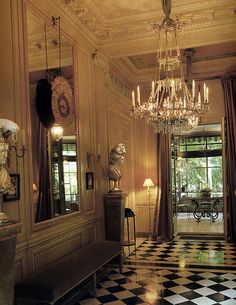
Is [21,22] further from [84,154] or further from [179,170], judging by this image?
[179,170]

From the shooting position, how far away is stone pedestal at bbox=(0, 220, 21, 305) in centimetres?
250

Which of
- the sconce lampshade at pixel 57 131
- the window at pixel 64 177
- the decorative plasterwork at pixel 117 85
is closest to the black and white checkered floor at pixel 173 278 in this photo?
the window at pixel 64 177

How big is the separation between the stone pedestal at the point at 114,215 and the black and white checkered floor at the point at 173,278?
22.2 inches

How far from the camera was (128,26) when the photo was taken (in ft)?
18.2

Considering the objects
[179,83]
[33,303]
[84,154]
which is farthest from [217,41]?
[33,303]

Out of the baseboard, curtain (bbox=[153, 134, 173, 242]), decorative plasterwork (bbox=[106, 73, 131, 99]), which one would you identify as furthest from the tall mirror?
the baseboard

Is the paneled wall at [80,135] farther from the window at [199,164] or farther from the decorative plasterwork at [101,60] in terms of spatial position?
the window at [199,164]

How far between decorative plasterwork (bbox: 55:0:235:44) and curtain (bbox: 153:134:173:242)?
3125mm

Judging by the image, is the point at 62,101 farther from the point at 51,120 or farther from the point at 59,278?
the point at 59,278

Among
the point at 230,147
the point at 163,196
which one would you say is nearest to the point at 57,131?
the point at 163,196

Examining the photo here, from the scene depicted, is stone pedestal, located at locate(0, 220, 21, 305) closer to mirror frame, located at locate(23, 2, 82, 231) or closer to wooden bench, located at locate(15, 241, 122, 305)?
wooden bench, located at locate(15, 241, 122, 305)

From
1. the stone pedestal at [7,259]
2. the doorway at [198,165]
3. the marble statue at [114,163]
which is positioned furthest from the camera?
the doorway at [198,165]

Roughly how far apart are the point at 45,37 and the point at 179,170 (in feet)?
34.9

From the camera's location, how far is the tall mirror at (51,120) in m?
3.89
